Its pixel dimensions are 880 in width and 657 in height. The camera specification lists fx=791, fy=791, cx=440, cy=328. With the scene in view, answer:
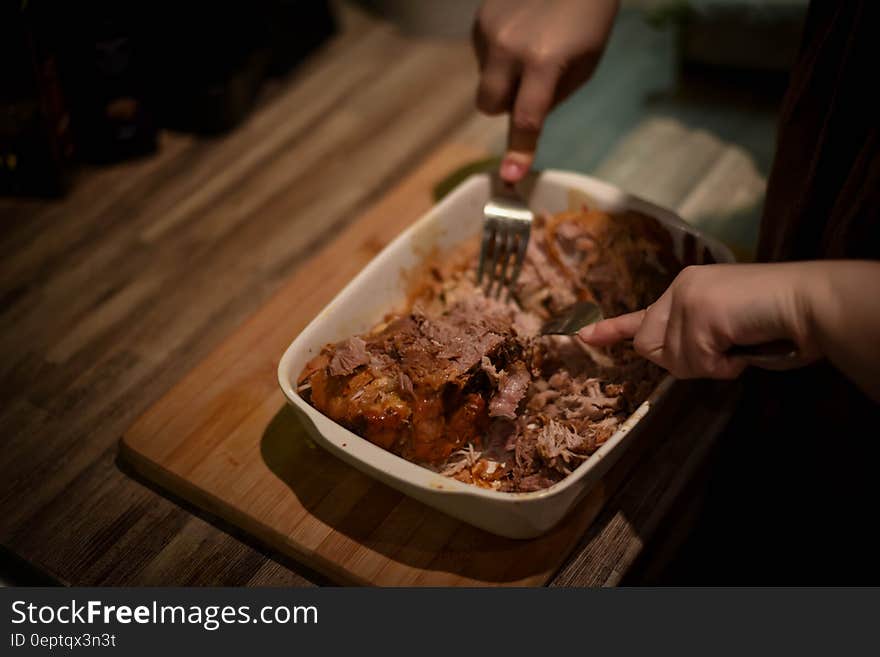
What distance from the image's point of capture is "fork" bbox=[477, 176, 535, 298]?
1.55 meters

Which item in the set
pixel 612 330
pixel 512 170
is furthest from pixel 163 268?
pixel 612 330

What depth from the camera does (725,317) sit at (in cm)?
105

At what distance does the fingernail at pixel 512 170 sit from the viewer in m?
1.58

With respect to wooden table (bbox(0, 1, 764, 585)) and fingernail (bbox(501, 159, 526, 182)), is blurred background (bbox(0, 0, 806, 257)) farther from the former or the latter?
fingernail (bbox(501, 159, 526, 182))

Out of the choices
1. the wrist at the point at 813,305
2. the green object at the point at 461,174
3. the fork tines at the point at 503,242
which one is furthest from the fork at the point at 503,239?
the wrist at the point at 813,305

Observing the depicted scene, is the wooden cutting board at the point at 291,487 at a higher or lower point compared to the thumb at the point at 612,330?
lower

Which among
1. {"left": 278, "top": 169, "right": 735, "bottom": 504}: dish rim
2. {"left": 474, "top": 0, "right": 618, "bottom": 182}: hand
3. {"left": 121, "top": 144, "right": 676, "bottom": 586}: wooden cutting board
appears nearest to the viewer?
{"left": 278, "top": 169, "right": 735, "bottom": 504}: dish rim

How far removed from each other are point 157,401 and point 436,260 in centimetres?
60

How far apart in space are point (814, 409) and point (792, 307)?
566 millimetres

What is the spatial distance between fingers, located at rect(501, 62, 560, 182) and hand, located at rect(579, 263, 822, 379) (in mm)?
528

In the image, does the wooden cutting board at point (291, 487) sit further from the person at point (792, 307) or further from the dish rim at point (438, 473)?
the person at point (792, 307)

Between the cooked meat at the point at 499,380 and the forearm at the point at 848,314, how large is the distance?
1.24 ft

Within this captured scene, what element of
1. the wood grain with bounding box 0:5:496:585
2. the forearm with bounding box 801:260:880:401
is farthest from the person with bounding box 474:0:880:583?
the wood grain with bounding box 0:5:496:585

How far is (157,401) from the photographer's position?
4.84 ft
